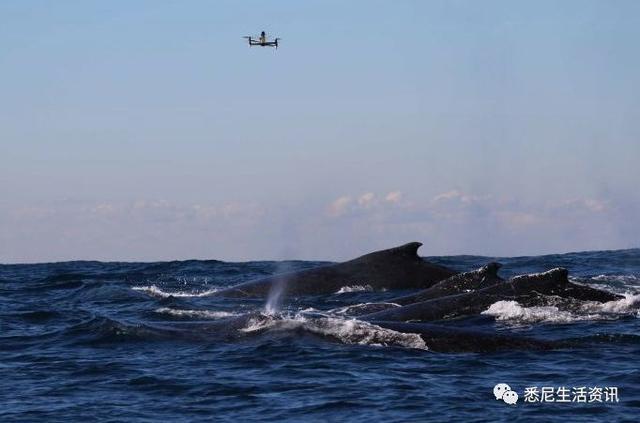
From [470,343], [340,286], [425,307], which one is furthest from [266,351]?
[340,286]

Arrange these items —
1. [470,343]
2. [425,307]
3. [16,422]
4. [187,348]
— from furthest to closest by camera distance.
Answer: [425,307], [187,348], [470,343], [16,422]

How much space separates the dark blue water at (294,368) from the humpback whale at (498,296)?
0.40 m

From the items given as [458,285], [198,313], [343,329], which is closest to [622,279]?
[458,285]

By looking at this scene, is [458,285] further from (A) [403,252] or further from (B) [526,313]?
(A) [403,252]

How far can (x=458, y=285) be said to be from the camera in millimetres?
23703

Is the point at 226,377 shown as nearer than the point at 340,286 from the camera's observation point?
Yes

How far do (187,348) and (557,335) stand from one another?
6291mm

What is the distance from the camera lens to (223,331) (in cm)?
1917

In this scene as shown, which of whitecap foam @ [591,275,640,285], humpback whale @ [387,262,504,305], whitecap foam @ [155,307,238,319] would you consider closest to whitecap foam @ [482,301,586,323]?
humpback whale @ [387,262,504,305]

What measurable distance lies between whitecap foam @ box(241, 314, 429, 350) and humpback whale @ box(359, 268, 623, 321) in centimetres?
150

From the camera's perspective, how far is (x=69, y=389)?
1525 cm

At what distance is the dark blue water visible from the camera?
1349 cm

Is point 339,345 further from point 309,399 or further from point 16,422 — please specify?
point 16,422

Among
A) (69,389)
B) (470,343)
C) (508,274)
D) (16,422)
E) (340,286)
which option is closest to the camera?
(16,422)
